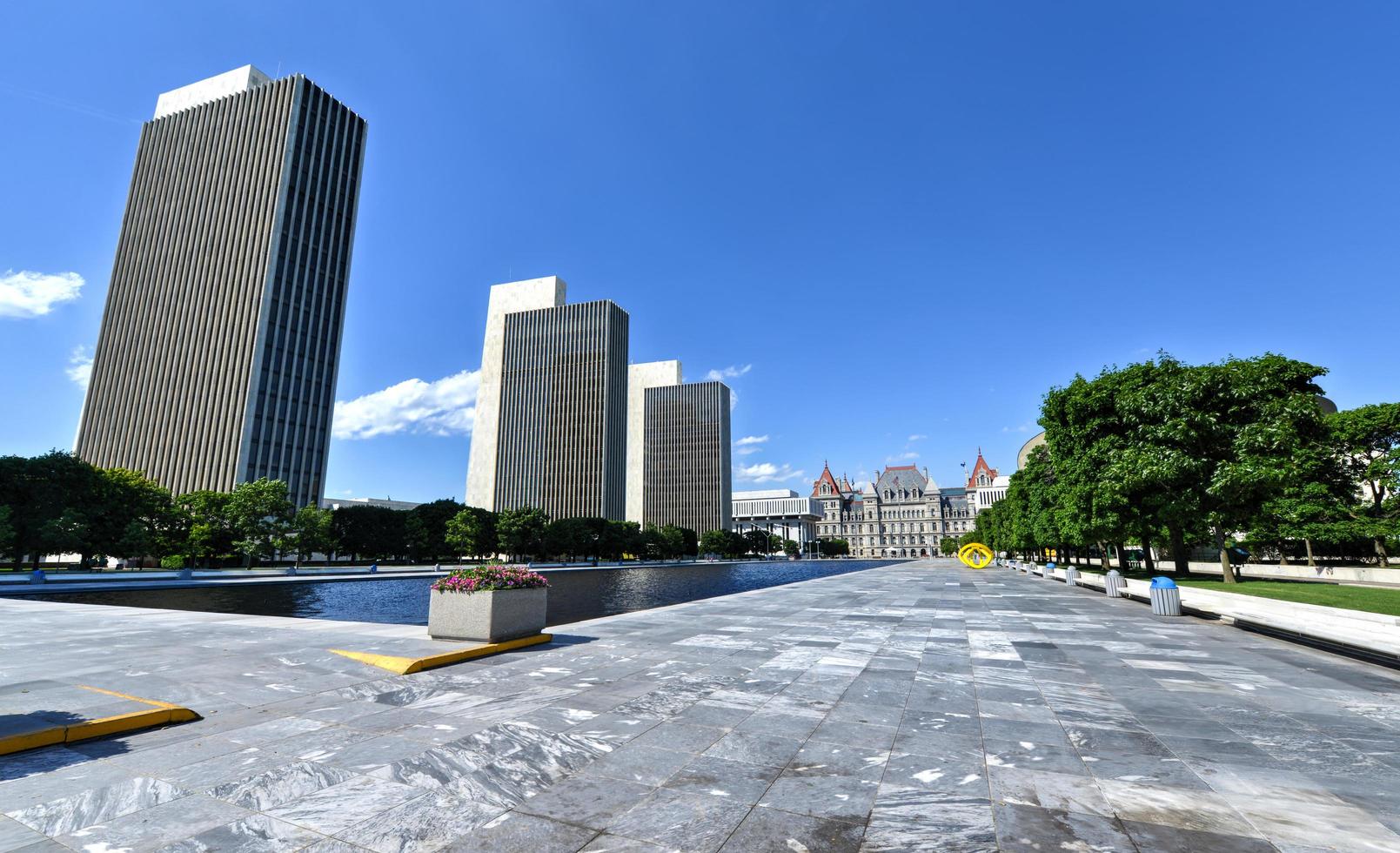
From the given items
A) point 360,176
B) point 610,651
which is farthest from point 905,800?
point 360,176

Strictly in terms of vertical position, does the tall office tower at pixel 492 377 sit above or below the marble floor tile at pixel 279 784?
above

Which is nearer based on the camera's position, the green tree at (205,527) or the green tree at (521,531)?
the green tree at (205,527)

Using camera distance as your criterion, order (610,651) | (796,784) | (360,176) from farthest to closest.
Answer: (360,176)
(610,651)
(796,784)

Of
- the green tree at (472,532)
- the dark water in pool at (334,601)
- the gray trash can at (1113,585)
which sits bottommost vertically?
the dark water in pool at (334,601)

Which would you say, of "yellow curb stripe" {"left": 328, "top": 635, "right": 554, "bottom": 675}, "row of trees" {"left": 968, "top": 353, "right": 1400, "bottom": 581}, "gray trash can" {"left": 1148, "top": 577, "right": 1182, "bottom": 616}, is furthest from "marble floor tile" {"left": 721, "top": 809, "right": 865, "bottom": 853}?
"row of trees" {"left": 968, "top": 353, "right": 1400, "bottom": 581}

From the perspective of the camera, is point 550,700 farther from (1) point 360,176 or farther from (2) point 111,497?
(1) point 360,176

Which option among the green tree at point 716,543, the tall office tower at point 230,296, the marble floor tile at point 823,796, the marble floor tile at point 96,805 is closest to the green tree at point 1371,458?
the marble floor tile at point 823,796

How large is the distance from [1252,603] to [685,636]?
18.5 m

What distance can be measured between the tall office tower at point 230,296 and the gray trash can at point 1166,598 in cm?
10782

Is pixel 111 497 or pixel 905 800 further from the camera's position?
pixel 111 497

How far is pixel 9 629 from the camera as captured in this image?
15070mm

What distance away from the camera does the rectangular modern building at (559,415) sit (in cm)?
16238

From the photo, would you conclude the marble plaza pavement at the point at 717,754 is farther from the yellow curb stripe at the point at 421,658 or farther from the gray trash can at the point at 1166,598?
the gray trash can at the point at 1166,598

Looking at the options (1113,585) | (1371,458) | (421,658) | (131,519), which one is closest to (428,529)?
(131,519)
